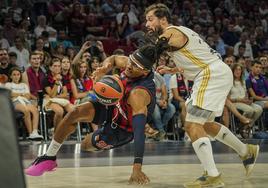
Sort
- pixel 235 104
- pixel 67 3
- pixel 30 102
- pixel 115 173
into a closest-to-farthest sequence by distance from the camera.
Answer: pixel 115 173 → pixel 30 102 → pixel 235 104 → pixel 67 3

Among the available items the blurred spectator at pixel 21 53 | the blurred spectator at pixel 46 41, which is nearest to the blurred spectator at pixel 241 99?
the blurred spectator at pixel 46 41

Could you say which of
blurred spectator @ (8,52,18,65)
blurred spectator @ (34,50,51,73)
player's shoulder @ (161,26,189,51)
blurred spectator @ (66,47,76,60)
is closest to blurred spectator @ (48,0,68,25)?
blurred spectator @ (66,47,76,60)

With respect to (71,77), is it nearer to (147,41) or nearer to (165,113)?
(165,113)

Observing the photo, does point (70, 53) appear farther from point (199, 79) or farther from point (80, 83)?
point (199, 79)

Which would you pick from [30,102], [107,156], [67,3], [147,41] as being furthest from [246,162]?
[67,3]

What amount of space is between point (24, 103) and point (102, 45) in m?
2.75

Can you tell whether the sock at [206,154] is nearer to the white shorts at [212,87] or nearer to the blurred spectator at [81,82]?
the white shorts at [212,87]

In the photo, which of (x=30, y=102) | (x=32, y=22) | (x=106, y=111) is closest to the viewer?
(x=106, y=111)

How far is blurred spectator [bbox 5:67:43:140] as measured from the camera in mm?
8641

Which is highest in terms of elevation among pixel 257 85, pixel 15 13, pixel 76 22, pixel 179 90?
pixel 15 13

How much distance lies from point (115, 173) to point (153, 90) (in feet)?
2.96

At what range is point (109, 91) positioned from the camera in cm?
502

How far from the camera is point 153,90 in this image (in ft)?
17.4

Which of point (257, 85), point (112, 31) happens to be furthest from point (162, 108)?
point (112, 31)
